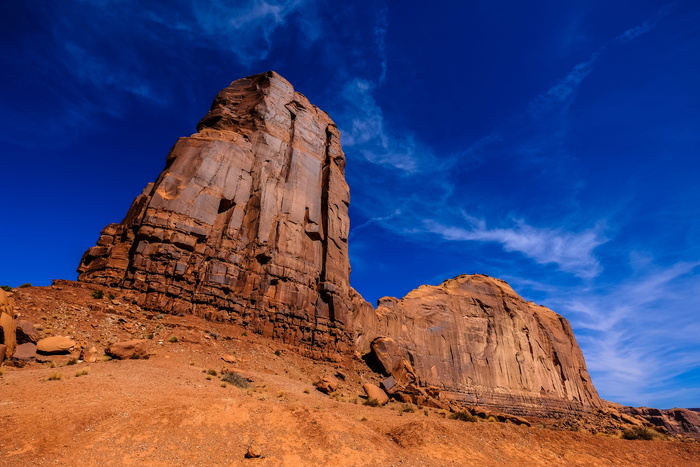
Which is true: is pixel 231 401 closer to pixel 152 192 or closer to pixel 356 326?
pixel 152 192

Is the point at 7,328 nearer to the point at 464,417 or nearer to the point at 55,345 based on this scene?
the point at 55,345

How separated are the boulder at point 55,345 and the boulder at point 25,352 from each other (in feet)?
1.12

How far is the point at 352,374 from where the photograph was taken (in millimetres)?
28812

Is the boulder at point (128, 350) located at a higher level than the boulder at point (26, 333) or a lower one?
lower

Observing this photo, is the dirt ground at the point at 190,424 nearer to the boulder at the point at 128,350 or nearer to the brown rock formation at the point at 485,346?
the boulder at the point at 128,350

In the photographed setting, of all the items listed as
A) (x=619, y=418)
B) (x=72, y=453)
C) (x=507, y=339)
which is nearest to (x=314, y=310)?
(x=72, y=453)

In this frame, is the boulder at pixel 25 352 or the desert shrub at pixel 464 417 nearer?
the boulder at pixel 25 352

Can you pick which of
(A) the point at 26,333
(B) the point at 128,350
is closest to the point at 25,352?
(A) the point at 26,333

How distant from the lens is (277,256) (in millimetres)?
30719

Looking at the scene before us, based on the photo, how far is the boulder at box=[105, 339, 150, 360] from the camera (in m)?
16.8

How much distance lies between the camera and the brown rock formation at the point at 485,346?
153 ft

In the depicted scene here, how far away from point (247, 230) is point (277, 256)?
350 cm

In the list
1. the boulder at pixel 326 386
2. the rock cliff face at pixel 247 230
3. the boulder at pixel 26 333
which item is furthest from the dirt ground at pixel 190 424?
the rock cliff face at pixel 247 230

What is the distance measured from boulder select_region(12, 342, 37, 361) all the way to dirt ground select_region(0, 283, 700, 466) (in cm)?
43
